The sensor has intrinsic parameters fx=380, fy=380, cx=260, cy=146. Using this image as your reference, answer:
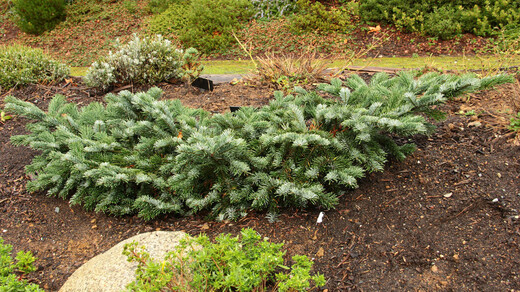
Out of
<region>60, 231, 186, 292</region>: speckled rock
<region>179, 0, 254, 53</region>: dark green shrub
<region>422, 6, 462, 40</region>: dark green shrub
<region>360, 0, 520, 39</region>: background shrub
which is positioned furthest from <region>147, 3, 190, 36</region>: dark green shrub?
<region>60, 231, 186, 292</region>: speckled rock

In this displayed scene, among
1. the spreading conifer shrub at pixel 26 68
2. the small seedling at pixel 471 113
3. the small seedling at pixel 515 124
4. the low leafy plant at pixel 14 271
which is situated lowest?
the low leafy plant at pixel 14 271

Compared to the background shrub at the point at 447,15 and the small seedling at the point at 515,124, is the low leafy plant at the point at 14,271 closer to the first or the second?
the small seedling at the point at 515,124

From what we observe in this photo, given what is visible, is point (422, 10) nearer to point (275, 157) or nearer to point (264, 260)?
point (275, 157)

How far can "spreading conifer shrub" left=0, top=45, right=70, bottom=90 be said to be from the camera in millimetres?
5680

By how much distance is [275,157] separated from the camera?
121 inches

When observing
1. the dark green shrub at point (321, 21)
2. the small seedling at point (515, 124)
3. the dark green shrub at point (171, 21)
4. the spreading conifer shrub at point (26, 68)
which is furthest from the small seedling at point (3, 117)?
the dark green shrub at point (321, 21)

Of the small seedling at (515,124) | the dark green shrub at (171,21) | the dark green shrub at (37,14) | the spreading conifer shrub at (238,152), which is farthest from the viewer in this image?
the dark green shrub at (37,14)

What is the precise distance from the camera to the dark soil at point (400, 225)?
2.46 m

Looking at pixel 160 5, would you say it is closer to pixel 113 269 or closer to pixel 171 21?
pixel 171 21

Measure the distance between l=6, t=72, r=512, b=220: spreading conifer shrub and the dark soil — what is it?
0.17 metres

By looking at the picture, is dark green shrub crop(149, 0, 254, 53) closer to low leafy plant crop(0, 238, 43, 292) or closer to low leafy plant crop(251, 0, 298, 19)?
low leafy plant crop(251, 0, 298, 19)

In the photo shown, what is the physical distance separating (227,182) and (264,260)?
104 centimetres

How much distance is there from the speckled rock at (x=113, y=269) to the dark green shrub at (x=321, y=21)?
25.1 ft

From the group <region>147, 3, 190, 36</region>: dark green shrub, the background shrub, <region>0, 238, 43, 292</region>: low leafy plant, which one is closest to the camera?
<region>0, 238, 43, 292</region>: low leafy plant
